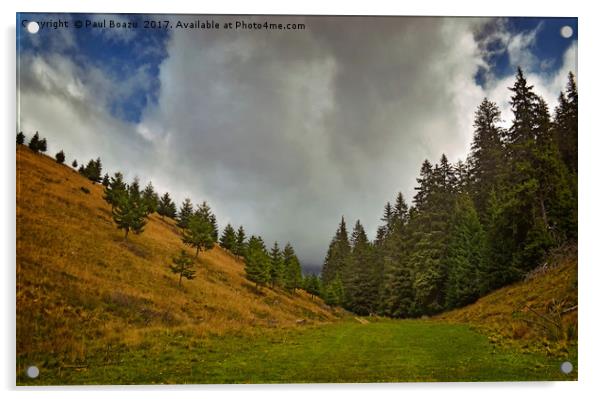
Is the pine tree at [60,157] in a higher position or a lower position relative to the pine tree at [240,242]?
higher

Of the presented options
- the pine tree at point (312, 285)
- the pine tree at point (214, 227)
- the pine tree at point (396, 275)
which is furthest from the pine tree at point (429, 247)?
the pine tree at point (214, 227)

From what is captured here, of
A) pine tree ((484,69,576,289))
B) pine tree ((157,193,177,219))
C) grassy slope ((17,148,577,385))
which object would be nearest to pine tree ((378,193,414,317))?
grassy slope ((17,148,577,385))

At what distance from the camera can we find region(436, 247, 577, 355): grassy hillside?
8.95 meters

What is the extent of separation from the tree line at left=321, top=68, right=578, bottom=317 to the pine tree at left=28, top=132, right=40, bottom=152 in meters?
6.92

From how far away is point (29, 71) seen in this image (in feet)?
28.8

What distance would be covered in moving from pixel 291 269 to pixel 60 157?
5798 mm

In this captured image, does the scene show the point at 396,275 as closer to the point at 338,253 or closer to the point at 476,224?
the point at 338,253

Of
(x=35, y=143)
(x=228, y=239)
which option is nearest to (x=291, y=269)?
(x=228, y=239)

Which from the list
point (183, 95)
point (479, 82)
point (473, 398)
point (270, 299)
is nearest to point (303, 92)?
point (183, 95)

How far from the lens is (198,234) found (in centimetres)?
959

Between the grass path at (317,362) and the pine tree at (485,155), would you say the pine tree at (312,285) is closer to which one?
the grass path at (317,362)

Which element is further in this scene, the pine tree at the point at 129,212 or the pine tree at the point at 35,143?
the pine tree at the point at 129,212

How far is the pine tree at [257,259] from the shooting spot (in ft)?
31.3
